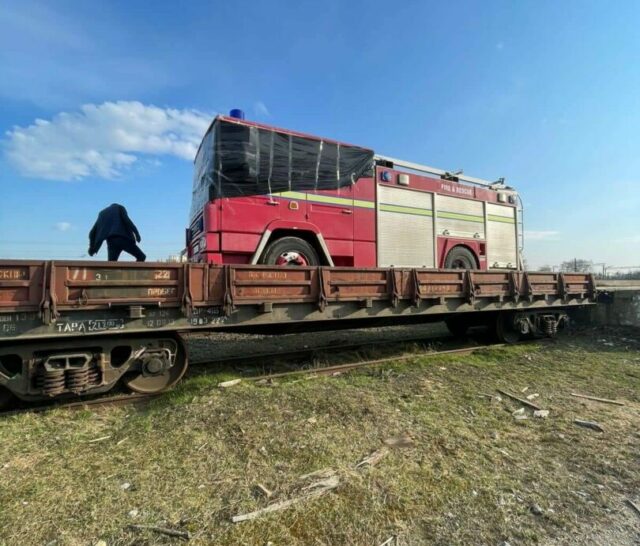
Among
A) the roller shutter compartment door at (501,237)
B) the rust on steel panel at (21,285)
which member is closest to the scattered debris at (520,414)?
the rust on steel panel at (21,285)

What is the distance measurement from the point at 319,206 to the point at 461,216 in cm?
380

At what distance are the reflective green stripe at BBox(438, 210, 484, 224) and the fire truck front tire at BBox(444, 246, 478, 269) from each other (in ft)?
2.10

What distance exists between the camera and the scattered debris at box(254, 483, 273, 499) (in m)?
2.71

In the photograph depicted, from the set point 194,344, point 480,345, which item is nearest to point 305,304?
point 194,344

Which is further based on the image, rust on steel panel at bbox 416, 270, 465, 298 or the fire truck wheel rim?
rust on steel panel at bbox 416, 270, 465, 298

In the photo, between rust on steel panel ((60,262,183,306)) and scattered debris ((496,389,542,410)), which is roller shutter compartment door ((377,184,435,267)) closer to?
scattered debris ((496,389,542,410))

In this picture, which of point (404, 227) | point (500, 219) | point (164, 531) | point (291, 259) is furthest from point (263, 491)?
point (500, 219)

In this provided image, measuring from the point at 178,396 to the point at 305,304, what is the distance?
1906 millimetres

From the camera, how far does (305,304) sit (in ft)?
17.1

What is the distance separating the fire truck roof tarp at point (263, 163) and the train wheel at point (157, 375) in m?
2.26

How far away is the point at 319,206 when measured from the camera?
626 cm

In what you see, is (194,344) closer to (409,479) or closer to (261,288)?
(261,288)

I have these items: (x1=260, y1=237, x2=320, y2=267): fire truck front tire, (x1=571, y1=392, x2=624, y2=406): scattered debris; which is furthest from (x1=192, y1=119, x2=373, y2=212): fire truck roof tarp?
(x1=571, y1=392, x2=624, y2=406): scattered debris

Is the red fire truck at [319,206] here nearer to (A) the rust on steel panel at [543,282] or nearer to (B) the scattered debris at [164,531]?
(A) the rust on steel panel at [543,282]
